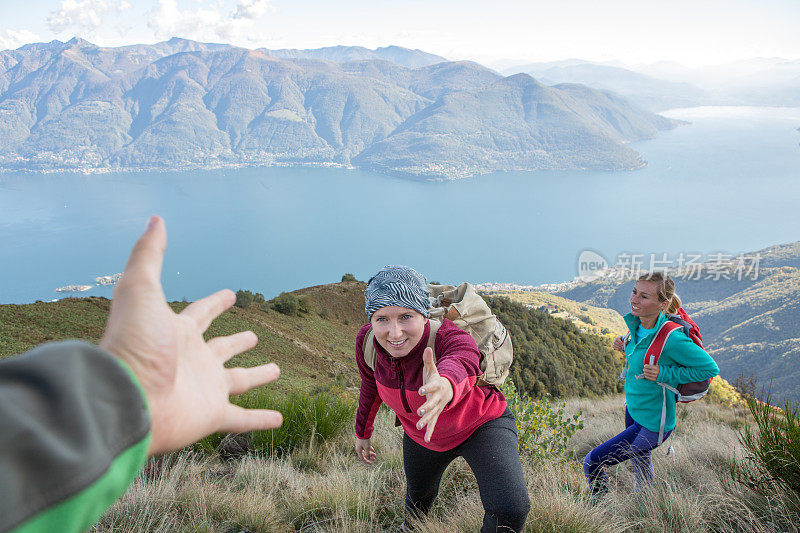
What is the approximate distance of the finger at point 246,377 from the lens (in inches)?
40.7

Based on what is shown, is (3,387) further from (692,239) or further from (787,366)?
(692,239)

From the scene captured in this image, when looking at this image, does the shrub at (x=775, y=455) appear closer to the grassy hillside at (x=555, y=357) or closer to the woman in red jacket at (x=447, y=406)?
the woman in red jacket at (x=447, y=406)

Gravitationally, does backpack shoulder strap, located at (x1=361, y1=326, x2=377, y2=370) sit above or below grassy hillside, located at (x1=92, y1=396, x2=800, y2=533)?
above

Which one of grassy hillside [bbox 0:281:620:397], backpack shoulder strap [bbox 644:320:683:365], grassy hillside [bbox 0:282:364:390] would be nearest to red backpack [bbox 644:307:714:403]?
backpack shoulder strap [bbox 644:320:683:365]

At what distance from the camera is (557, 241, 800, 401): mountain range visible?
39969mm

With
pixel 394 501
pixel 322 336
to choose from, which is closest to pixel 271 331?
pixel 322 336

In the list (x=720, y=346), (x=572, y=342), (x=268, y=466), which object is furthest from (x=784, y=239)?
(x=268, y=466)

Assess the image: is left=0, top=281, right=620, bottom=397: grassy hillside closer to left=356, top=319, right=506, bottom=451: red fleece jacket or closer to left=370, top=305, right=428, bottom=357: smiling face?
left=356, top=319, right=506, bottom=451: red fleece jacket

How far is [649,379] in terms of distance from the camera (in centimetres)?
277

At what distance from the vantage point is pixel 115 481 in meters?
0.62

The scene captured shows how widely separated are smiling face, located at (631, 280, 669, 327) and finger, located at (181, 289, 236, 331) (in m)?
2.59

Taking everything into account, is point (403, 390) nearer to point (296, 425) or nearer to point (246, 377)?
point (246, 377)

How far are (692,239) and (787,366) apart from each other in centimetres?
6753

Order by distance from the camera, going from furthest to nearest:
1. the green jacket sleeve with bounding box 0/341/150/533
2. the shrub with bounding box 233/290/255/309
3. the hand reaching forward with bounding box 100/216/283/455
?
the shrub with bounding box 233/290/255/309 < the hand reaching forward with bounding box 100/216/283/455 < the green jacket sleeve with bounding box 0/341/150/533
